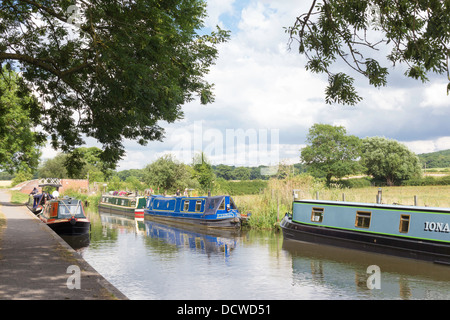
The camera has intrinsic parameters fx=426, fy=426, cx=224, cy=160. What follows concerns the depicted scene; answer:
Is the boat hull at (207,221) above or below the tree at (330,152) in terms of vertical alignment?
below

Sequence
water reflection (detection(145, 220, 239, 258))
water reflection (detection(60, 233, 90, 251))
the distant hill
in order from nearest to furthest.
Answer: water reflection (detection(145, 220, 239, 258)), water reflection (detection(60, 233, 90, 251)), the distant hill

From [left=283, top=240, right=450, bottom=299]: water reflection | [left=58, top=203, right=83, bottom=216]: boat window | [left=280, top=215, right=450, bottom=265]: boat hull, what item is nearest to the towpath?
[left=283, top=240, right=450, bottom=299]: water reflection

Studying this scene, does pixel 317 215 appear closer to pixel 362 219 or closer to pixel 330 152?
pixel 362 219

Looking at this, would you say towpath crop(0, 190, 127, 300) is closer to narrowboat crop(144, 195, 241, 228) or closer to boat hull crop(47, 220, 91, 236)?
boat hull crop(47, 220, 91, 236)

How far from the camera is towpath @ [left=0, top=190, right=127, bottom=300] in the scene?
22.2ft

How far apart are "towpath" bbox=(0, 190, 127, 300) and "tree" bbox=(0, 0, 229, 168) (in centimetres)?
292

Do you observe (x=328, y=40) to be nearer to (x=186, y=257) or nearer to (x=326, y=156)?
(x=186, y=257)

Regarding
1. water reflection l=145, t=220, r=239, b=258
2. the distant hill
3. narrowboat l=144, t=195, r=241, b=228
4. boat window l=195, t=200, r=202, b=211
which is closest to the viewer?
water reflection l=145, t=220, r=239, b=258

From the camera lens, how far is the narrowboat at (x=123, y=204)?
34.5 metres

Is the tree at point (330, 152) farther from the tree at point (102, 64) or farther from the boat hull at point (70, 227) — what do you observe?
the tree at point (102, 64)

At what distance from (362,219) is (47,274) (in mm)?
11457

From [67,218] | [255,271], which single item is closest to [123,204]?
[67,218]

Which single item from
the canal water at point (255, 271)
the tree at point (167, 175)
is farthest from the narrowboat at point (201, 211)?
the tree at point (167, 175)

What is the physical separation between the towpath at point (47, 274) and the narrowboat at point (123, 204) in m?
21.3
